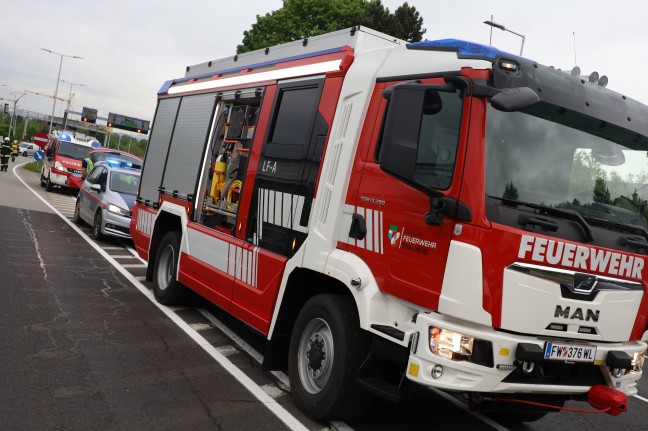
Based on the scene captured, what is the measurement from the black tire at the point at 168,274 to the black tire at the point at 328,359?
10.4 ft

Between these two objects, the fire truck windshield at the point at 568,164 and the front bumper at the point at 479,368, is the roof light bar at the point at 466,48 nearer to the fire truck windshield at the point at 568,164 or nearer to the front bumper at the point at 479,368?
the fire truck windshield at the point at 568,164

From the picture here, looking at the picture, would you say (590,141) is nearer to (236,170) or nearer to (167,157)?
(236,170)

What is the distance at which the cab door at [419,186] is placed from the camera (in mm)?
3816

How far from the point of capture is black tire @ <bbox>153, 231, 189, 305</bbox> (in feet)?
25.7

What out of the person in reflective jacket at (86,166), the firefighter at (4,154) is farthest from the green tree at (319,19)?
the person in reflective jacket at (86,166)

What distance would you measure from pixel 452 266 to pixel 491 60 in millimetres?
1271

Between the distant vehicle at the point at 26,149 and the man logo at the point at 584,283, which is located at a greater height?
the man logo at the point at 584,283

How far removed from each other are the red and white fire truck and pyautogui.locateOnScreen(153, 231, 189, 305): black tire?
2.54 metres

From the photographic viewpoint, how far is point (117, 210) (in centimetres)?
1305

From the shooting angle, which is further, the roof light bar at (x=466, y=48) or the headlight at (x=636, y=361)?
the headlight at (x=636, y=361)

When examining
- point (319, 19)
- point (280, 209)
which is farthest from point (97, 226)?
point (319, 19)

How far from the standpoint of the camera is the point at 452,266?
3.73 metres

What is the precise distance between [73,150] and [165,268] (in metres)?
19.3

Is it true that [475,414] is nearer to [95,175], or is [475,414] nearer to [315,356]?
[315,356]
